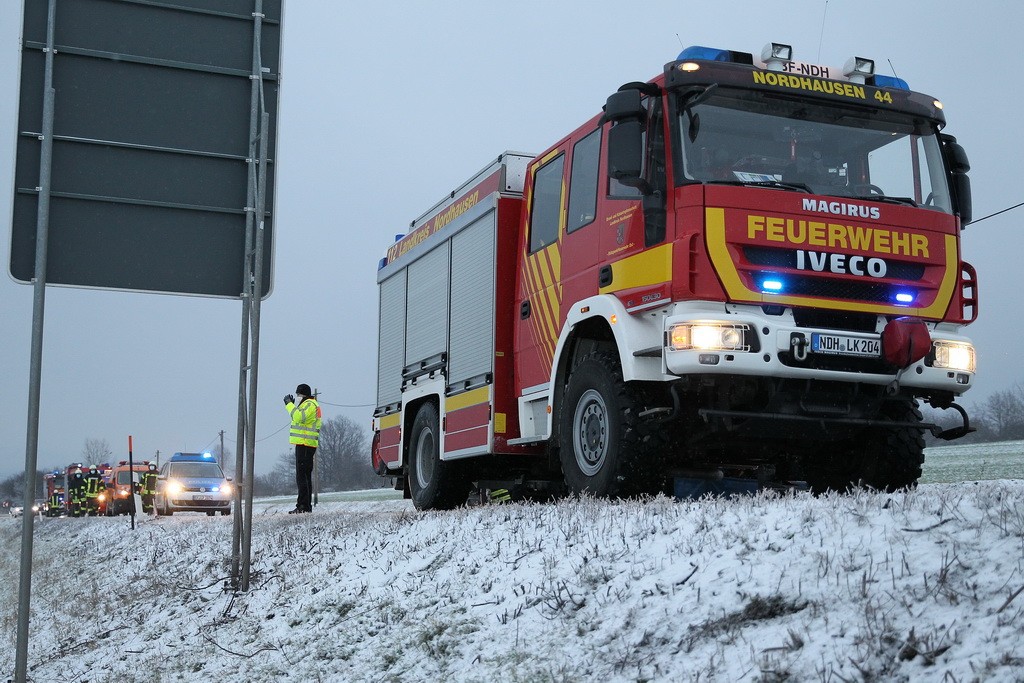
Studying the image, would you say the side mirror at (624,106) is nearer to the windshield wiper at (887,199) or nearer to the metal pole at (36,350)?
the windshield wiper at (887,199)

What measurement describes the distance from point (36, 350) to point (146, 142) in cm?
216

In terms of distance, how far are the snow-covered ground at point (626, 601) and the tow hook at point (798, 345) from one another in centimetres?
133

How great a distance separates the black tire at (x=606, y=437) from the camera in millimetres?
7996

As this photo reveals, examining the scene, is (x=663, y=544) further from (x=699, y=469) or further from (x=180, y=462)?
(x=180, y=462)

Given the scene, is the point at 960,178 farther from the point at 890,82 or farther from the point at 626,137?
the point at 626,137

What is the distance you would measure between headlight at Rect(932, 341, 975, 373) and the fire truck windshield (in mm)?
1032

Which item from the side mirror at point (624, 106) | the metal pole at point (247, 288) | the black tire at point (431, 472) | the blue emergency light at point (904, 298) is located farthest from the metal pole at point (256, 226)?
the blue emergency light at point (904, 298)

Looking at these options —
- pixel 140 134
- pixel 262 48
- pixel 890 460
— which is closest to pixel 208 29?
pixel 262 48

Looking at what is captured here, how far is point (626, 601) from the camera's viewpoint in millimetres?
5160

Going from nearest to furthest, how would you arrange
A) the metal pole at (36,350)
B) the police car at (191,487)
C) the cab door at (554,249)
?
the metal pole at (36,350)
the cab door at (554,249)
the police car at (191,487)

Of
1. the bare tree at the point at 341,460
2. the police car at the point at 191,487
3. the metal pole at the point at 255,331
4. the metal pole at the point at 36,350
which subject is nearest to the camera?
the metal pole at the point at 36,350

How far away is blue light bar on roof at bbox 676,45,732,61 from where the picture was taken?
8117mm

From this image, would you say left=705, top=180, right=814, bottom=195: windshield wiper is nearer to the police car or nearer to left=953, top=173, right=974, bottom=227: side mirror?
left=953, top=173, right=974, bottom=227: side mirror

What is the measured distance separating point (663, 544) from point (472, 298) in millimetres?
5902
